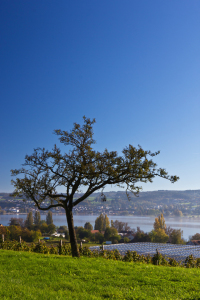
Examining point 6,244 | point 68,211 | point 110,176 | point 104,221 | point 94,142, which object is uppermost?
point 94,142

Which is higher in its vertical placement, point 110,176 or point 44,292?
point 110,176

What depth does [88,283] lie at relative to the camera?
6.32 m

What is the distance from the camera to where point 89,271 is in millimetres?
7703

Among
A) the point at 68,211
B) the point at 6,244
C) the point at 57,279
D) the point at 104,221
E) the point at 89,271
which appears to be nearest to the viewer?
the point at 57,279

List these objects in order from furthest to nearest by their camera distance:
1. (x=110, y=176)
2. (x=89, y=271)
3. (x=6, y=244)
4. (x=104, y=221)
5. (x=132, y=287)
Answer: (x=104, y=221) → (x=6, y=244) → (x=110, y=176) → (x=89, y=271) → (x=132, y=287)

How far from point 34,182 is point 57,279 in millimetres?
6427

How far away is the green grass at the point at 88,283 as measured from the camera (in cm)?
534

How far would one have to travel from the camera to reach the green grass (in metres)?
5.34

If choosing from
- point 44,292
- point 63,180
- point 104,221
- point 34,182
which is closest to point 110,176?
point 63,180

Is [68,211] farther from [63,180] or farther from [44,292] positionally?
[44,292]

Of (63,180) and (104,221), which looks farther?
(104,221)

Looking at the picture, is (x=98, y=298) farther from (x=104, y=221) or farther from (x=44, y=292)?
(x=104, y=221)

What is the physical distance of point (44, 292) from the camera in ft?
17.5

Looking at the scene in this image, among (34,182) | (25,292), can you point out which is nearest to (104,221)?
(34,182)
